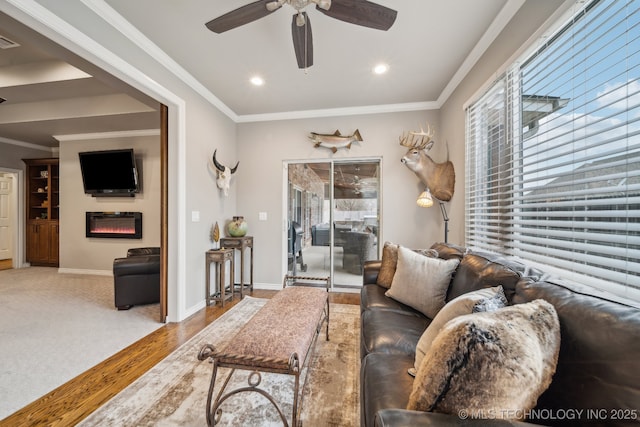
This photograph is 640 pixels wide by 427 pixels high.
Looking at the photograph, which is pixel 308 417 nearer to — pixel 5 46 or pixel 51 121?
pixel 5 46

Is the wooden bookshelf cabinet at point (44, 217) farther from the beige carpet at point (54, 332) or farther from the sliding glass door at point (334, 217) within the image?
the sliding glass door at point (334, 217)

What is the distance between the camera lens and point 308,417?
4.60 feet

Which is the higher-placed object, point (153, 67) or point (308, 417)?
point (153, 67)

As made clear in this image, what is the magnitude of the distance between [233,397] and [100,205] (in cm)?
512

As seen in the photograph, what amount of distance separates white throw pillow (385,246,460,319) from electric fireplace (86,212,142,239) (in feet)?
15.9

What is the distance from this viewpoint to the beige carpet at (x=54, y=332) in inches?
66.6

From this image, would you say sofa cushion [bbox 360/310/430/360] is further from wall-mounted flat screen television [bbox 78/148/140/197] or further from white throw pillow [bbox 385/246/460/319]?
wall-mounted flat screen television [bbox 78/148/140/197]

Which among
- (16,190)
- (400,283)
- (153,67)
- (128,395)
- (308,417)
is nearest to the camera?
(308,417)

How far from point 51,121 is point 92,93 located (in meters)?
1.19

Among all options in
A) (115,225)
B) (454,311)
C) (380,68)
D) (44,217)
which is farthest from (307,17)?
(44,217)

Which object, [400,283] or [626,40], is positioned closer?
[626,40]

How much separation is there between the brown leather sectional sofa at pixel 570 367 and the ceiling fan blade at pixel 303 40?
1943mm

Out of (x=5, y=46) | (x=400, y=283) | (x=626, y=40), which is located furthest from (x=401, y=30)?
(x=5, y=46)

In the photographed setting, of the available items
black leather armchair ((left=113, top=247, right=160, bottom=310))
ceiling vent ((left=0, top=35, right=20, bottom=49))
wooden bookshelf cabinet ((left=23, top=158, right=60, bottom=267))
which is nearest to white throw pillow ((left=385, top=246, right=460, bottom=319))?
black leather armchair ((left=113, top=247, right=160, bottom=310))
